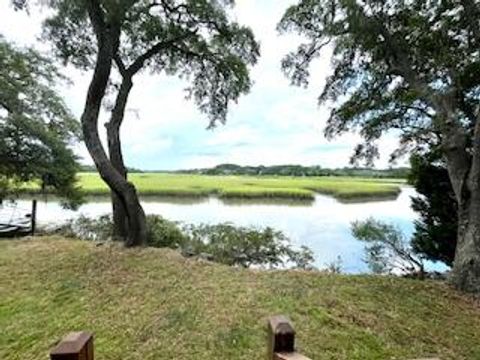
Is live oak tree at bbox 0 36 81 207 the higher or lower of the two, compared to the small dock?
higher

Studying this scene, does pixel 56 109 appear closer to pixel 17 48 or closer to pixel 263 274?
pixel 17 48

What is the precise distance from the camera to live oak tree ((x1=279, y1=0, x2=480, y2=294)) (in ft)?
17.7

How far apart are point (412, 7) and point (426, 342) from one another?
4489 mm

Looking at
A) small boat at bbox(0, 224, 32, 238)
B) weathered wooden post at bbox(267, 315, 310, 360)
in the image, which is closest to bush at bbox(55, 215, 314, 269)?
small boat at bbox(0, 224, 32, 238)

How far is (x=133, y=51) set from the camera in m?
8.15

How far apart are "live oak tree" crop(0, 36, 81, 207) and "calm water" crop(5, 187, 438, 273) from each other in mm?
1477

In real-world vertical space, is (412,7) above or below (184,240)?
above

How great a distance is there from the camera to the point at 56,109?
11.4 m

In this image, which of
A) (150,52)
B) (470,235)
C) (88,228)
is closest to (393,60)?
(470,235)

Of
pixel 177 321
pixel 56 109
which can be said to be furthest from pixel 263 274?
pixel 56 109

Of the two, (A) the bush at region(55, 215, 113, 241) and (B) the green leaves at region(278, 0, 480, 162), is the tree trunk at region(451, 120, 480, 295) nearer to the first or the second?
(B) the green leaves at region(278, 0, 480, 162)

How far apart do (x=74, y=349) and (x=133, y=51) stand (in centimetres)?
743

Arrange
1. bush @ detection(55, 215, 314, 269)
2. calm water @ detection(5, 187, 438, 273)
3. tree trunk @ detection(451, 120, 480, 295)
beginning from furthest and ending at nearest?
1. calm water @ detection(5, 187, 438, 273)
2. bush @ detection(55, 215, 314, 269)
3. tree trunk @ detection(451, 120, 480, 295)

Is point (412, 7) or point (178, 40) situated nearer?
point (412, 7)
